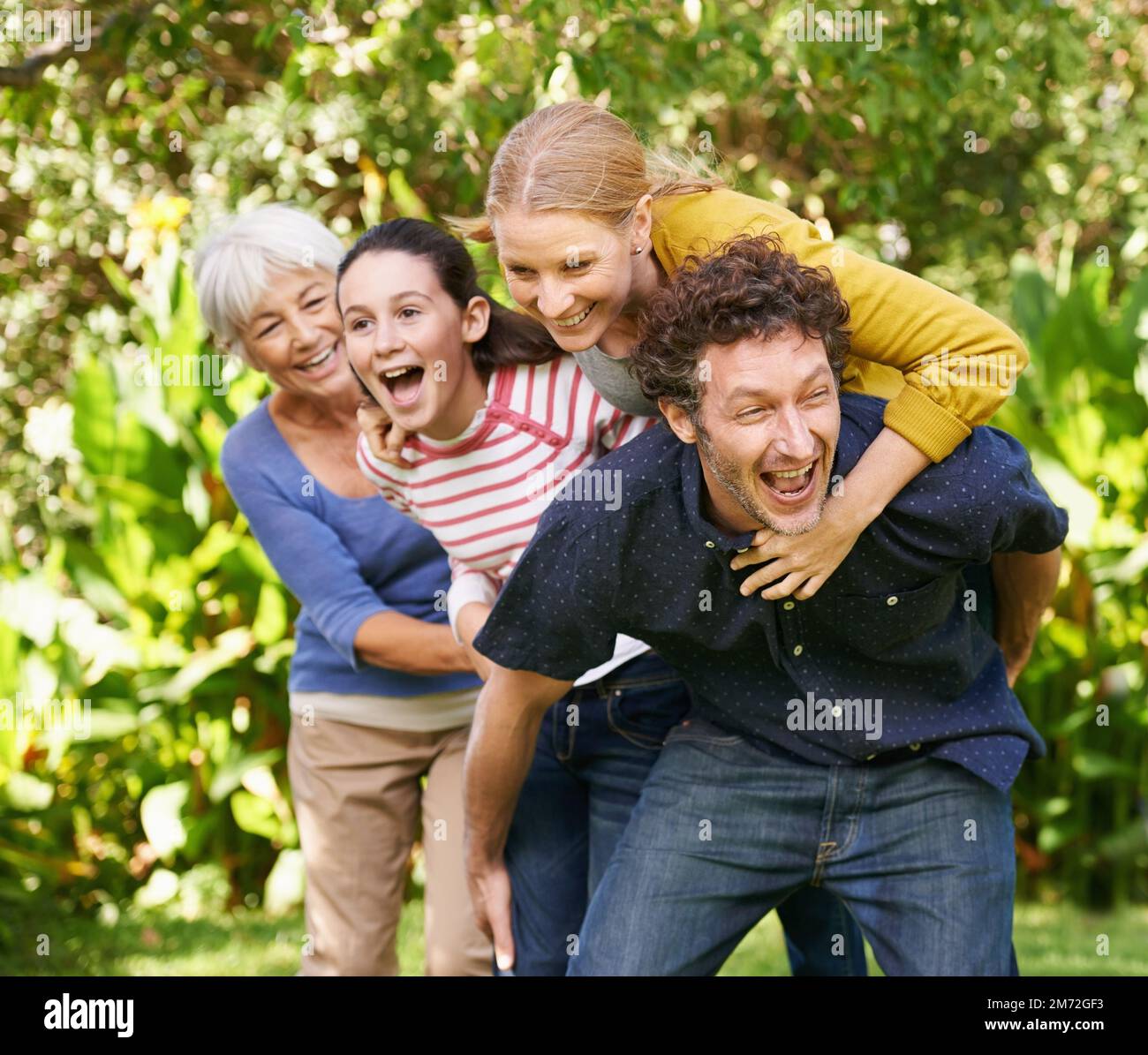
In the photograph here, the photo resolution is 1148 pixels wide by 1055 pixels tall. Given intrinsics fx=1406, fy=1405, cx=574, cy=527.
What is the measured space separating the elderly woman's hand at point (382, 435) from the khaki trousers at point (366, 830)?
31.5 inches

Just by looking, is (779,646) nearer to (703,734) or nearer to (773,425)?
(703,734)

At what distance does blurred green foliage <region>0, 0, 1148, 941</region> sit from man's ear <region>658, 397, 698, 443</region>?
1530 mm

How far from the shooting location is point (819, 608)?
224cm

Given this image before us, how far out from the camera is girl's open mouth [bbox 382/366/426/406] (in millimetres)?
2521

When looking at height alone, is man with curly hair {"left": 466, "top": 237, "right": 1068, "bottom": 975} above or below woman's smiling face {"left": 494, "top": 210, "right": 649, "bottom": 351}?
below

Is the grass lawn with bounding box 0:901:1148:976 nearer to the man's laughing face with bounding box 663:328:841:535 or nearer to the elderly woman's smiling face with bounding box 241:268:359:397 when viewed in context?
the elderly woman's smiling face with bounding box 241:268:359:397

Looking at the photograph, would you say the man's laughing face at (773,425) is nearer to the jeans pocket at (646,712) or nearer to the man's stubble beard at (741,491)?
the man's stubble beard at (741,491)

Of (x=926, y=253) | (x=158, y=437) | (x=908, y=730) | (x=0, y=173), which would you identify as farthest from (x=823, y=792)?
(x=0, y=173)

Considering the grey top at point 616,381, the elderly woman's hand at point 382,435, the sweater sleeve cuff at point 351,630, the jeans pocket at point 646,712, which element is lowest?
the jeans pocket at point 646,712

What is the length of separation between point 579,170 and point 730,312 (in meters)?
0.37

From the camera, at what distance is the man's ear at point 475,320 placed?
262 cm

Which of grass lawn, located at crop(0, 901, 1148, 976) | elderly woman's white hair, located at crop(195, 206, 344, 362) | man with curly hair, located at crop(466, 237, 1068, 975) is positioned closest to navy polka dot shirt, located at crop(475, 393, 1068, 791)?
man with curly hair, located at crop(466, 237, 1068, 975)

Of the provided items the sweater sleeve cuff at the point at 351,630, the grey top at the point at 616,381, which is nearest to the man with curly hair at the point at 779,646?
the grey top at the point at 616,381

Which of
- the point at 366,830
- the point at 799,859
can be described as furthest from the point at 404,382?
the point at 366,830
